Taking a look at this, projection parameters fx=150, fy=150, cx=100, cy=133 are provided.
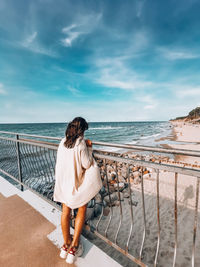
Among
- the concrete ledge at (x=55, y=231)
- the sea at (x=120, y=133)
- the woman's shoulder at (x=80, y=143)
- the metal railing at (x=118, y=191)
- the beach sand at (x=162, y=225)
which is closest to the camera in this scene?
the metal railing at (x=118, y=191)

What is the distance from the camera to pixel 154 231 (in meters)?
3.54

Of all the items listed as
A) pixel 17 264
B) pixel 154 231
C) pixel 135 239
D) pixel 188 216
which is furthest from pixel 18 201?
pixel 188 216

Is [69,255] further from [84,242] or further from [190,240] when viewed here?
[190,240]

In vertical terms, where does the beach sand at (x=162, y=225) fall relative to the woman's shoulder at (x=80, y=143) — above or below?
below

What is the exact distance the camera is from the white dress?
165cm

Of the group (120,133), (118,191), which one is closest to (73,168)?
(118,191)

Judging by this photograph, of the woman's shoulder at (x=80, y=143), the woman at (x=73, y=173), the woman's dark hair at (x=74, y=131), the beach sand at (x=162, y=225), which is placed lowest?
the beach sand at (x=162, y=225)

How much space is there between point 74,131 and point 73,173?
0.47 metres

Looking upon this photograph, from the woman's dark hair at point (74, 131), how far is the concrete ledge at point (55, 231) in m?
1.38

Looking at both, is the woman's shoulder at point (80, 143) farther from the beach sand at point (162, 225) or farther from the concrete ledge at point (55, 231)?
the beach sand at point (162, 225)

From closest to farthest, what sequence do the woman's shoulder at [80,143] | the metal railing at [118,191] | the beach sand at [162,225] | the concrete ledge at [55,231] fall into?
the metal railing at [118,191] < the woman's shoulder at [80,143] < the concrete ledge at [55,231] < the beach sand at [162,225]

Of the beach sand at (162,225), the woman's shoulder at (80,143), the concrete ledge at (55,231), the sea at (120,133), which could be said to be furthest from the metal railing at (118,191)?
the sea at (120,133)

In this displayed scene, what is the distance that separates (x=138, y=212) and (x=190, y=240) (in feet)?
4.50

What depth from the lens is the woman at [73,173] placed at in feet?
5.45
